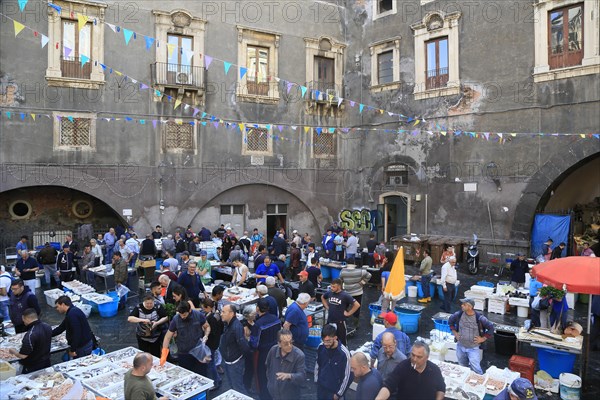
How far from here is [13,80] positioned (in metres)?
18.3

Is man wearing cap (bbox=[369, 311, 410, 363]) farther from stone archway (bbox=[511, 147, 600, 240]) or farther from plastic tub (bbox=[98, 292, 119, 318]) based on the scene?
stone archway (bbox=[511, 147, 600, 240])

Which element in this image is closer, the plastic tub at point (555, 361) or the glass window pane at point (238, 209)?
the plastic tub at point (555, 361)

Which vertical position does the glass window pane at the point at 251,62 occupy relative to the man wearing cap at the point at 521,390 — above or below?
above

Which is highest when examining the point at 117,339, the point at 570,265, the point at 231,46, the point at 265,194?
the point at 231,46

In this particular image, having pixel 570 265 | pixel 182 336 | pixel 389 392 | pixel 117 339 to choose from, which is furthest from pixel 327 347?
pixel 117 339

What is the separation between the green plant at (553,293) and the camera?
863 cm

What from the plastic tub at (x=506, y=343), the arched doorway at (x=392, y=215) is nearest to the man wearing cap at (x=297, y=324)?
the plastic tub at (x=506, y=343)

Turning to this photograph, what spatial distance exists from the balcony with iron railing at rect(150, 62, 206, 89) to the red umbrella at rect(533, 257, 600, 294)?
16.9 m

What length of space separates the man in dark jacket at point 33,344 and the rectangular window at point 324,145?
18291mm

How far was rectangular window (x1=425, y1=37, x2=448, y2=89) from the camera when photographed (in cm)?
2102

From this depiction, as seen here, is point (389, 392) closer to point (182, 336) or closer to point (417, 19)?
point (182, 336)

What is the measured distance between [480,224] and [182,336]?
637 inches

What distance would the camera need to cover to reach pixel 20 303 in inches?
340

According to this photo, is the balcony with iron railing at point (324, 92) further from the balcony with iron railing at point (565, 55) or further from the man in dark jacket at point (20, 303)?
the man in dark jacket at point (20, 303)
